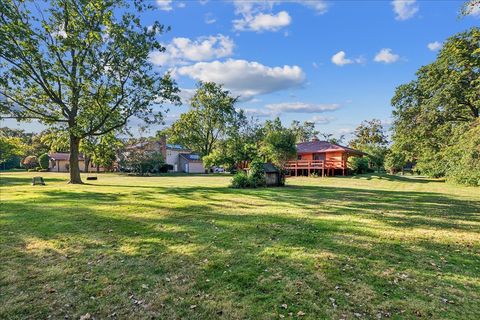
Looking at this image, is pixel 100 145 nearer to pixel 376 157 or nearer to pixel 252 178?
pixel 252 178

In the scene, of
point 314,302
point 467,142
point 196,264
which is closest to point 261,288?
point 314,302

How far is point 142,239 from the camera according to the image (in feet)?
19.0

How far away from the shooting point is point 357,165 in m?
31.8

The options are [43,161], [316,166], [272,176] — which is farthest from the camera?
[43,161]

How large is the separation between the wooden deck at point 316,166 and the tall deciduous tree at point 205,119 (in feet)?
54.1

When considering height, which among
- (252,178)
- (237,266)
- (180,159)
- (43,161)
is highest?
(180,159)

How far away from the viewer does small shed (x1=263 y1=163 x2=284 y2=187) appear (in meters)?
17.1

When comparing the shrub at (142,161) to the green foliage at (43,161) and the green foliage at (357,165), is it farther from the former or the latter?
the green foliage at (357,165)

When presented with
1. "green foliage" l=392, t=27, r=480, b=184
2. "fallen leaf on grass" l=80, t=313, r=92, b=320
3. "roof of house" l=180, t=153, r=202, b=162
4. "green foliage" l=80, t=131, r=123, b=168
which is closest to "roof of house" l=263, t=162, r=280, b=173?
"green foliage" l=392, t=27, r=480, b=184

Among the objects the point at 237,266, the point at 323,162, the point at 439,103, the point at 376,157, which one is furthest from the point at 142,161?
the point at 237,266

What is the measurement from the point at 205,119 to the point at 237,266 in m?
41.2

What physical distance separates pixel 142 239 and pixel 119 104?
1496 cm

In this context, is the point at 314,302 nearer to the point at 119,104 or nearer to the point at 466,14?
the point at 466,14

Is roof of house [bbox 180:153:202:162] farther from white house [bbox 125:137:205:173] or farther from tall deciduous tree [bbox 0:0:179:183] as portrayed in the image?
tall deciduous tree [bbox 0:0:179:183]
